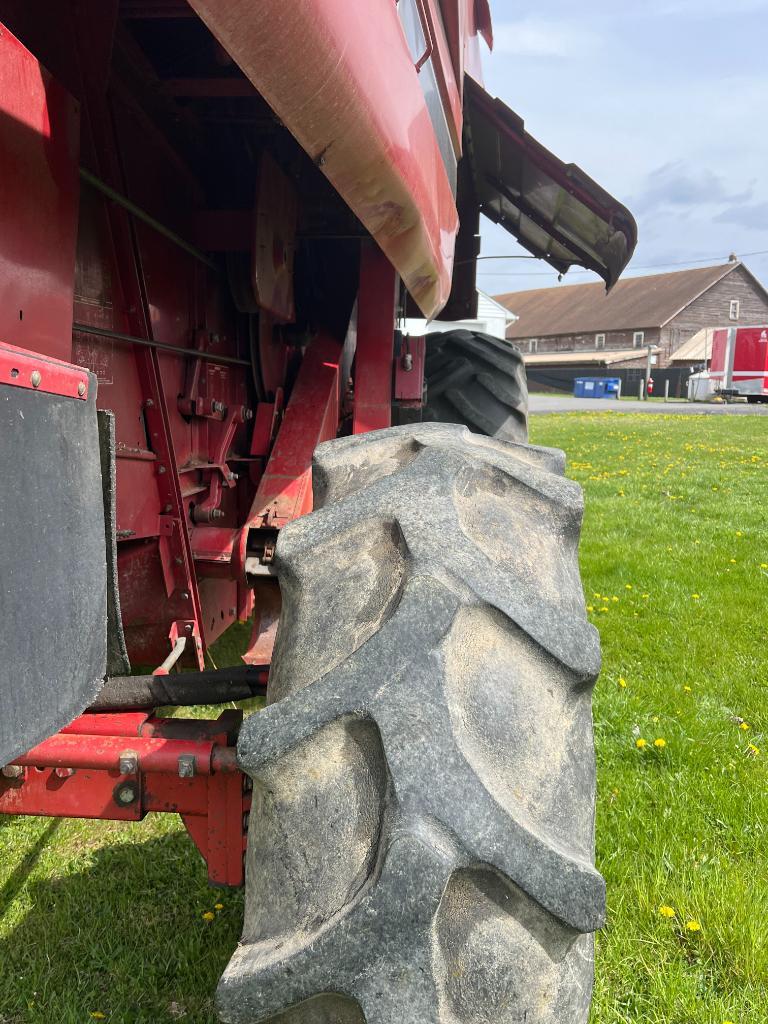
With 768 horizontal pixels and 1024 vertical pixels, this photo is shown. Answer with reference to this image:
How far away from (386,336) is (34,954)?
188cm

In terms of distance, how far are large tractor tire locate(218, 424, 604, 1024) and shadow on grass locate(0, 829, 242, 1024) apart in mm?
999

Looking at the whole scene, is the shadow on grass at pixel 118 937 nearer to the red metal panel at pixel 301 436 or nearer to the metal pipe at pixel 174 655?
the metal pipe at pixel 174 655

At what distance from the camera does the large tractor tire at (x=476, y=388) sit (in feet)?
10.7

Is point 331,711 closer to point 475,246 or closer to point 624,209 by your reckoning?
point 624,209

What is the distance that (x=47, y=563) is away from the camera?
2.95 ft

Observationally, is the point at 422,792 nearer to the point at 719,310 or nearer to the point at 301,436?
the point at 301,436

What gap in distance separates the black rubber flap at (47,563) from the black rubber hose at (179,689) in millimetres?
554

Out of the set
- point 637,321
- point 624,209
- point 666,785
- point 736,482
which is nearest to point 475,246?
point 624,209

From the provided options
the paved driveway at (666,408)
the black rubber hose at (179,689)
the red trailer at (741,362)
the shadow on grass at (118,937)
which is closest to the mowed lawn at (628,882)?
the shadow on grass at (118,937)

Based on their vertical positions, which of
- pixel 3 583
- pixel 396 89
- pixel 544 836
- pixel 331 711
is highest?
pixel 396 89

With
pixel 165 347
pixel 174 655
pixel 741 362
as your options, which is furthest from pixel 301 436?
pixel 741 362

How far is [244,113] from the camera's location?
7.11ft

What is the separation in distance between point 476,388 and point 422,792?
2.65 m

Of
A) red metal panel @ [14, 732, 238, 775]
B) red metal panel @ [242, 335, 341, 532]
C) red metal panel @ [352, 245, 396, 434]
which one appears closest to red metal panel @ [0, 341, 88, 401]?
red metal panel @ [14, 732, 238, 775]
